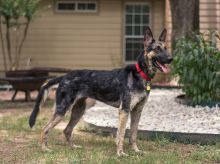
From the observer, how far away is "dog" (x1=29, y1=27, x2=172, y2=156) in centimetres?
738

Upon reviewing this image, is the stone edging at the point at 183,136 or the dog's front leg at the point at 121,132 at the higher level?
the dog's front leg at the point at 121,132

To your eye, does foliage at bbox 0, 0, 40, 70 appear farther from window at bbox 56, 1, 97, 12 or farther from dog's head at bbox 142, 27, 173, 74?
dog's head at bbox 142, 27, 173, 74

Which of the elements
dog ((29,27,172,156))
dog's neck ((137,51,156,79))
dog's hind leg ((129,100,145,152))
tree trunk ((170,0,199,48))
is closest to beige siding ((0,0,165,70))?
tree trunk ((170,0,199,48))

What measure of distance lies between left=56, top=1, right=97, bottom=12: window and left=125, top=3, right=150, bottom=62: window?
1.11 metres

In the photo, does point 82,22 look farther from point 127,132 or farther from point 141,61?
Answer: point 141,61

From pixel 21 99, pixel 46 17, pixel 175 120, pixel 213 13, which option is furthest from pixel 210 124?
pixel 46 17

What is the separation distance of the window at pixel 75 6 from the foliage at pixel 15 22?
3.64ft

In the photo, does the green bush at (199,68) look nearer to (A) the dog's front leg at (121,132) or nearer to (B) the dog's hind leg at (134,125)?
(B) the dog's hind leg at (134,125)

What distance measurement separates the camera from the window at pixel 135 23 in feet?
56.7

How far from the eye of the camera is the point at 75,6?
1714cm

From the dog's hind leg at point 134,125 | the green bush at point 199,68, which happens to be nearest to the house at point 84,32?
the green bush at point 199,68

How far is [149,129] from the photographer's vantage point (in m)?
8.90

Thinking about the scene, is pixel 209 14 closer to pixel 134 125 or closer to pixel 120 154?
pixel 134 125

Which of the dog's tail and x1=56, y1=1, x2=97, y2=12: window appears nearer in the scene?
the dog's tail
